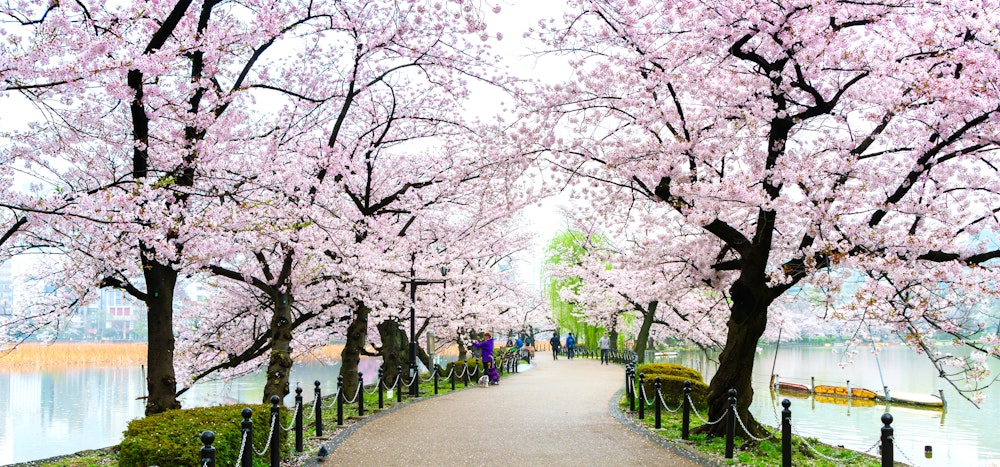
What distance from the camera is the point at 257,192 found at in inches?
472

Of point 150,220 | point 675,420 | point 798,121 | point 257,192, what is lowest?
point 675,420

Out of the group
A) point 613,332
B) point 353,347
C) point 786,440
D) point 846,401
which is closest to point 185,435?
point 786,440

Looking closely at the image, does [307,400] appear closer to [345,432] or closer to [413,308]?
[413,308]

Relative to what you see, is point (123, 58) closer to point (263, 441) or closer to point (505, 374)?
point (263, 441)

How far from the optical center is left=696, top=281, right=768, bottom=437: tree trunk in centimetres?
1093

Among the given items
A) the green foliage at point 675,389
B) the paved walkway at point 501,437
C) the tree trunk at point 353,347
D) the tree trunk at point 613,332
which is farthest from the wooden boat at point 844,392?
the tree trunk at point 353,347

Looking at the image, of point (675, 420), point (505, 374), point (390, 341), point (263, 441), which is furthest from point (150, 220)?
point (505, 374)

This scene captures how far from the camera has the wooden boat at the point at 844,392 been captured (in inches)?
1062

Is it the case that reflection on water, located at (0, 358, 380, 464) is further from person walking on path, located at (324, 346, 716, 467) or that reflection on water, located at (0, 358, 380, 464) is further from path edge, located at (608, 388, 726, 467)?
path edge, located at (608, 388, 726, 467)

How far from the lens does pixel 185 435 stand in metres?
7.29

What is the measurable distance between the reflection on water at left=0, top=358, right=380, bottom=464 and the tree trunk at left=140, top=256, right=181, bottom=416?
6.48 feet

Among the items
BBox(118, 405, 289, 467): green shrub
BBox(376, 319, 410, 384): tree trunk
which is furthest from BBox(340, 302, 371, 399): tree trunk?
BBox(118, 405, 289, 467): green shrub

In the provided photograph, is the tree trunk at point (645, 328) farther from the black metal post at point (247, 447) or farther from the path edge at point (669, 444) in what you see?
the black metal post at point (247, 447)

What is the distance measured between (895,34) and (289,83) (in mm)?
11157
